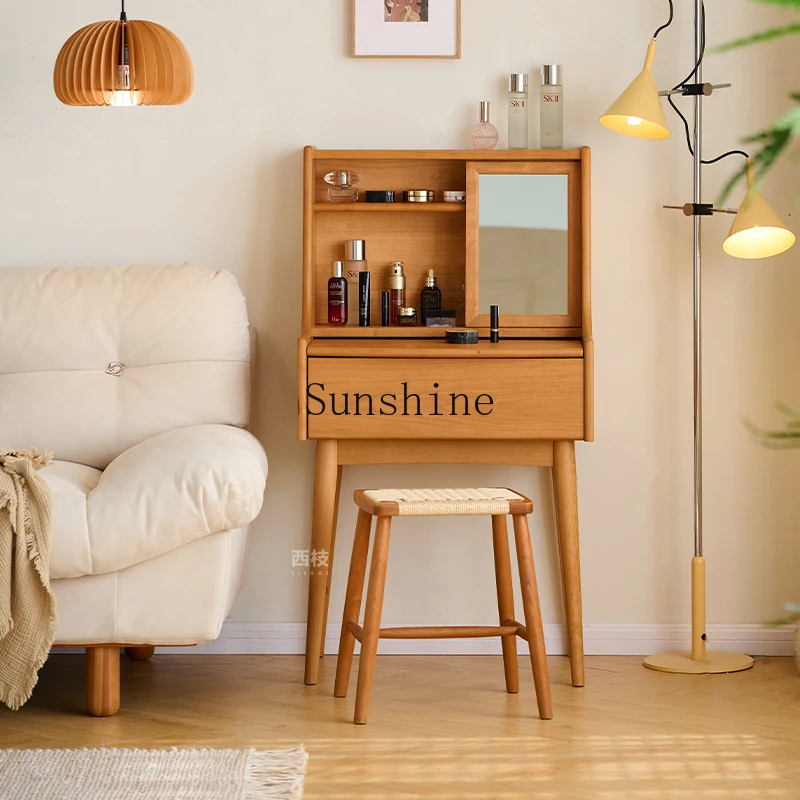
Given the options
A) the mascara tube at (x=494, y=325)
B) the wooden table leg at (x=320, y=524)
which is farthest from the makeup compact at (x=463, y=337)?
the wooden table leg at (x=320, y=524)

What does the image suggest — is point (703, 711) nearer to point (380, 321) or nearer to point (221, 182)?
point (380, 321)

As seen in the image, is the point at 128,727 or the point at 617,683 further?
the point at 617,683

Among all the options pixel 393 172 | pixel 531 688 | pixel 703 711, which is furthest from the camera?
pixel 393 172

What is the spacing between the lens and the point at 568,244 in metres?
2.62

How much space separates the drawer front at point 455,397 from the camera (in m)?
2.37

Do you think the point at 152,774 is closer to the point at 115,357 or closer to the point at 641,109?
the point at 115,357

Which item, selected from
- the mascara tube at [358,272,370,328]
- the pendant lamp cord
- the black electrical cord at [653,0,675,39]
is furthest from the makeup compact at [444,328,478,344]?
the black electrical cord at [653,0,675,39]

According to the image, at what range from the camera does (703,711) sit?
2215mm

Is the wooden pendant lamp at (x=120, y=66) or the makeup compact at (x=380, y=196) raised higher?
the wooden pendant lamp at (x=120, y=66)

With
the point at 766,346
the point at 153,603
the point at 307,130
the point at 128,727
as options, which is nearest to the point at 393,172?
the point at 307,130

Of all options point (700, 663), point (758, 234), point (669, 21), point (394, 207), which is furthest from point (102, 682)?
point (669, 21)

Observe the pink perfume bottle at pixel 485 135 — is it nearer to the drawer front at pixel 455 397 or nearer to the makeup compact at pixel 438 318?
the makeup compact at pixel 438 318

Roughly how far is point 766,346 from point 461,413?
927 millimetres

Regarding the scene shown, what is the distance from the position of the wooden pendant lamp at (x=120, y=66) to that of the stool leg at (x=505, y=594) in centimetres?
121
